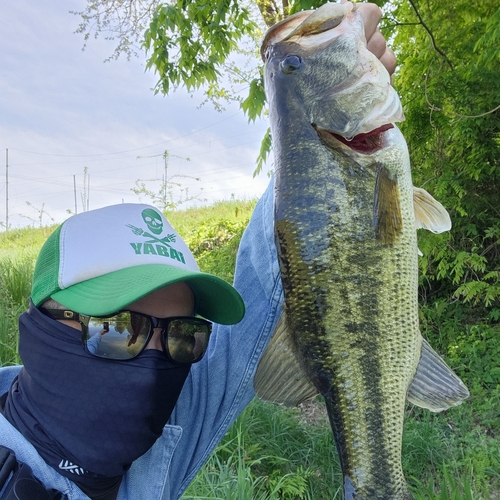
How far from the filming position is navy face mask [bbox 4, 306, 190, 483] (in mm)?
1356

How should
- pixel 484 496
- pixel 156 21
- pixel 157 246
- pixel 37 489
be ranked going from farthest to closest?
pixel 156 21 → pixel 484 496 → pixel 157 246 → pixel 37 489

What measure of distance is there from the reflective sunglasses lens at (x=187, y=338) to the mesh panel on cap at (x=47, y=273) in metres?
0.36

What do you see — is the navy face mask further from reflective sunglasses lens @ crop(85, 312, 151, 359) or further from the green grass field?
the green grass field

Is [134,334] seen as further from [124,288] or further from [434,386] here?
[434,386]

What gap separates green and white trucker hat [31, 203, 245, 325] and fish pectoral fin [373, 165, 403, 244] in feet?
1.56

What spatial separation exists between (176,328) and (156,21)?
12.7ft

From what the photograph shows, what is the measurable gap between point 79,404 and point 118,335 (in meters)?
0.22

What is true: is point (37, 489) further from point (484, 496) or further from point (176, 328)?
point (484, 496)

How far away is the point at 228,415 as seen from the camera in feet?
5.43

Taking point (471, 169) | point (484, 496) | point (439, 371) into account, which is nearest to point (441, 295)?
point (471, 169)

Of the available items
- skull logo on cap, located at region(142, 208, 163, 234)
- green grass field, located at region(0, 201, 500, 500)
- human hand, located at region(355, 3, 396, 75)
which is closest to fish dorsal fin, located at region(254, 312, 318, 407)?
skull logo on cap, located at region(142, 208, 163, 234)

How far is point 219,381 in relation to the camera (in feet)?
5.41

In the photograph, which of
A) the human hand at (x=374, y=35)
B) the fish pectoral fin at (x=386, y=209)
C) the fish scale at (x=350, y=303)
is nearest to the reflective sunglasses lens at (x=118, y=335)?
the fish scale at (x=350, y=303)

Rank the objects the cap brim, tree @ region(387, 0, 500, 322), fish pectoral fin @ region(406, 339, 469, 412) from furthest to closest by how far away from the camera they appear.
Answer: tree @ region(387, 0, 500, 322) → fish pectoral fin @ region(406, 339, 469, 412) → the cap brim
